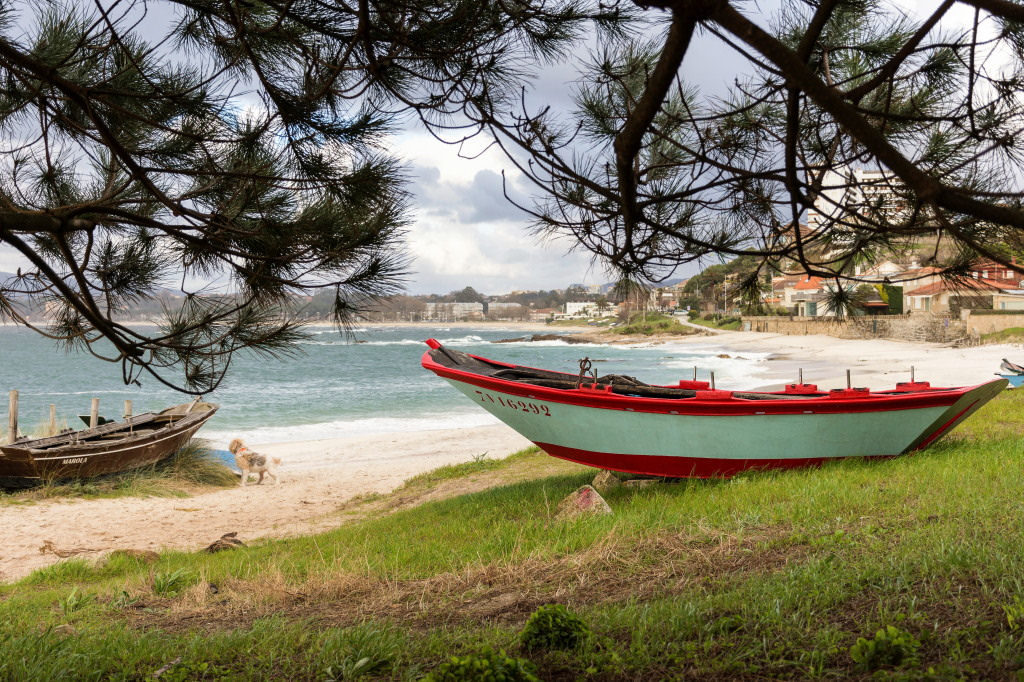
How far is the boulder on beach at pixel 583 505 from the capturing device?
5996mm

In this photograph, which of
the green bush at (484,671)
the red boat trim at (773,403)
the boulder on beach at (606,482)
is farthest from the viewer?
the boulder on beach at (606,482)

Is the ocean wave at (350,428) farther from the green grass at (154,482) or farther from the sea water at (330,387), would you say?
the green grass at (154,482)

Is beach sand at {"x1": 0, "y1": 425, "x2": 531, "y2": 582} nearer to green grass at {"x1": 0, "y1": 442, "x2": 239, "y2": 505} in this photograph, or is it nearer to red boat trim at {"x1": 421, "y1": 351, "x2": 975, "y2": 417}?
green grass at {"x1": 0, "y1": 442, "x2": 239, "y2": 505}

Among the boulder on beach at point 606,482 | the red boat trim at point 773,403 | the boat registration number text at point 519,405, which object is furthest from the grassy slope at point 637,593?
the boulder on beach at point 606,482

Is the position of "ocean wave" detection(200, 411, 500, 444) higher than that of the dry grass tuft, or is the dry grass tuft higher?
the dry grass tuft

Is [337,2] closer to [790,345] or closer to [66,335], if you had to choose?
[66,335]

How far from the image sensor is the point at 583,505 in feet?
20.1

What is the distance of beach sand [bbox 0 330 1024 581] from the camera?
9.02 meters

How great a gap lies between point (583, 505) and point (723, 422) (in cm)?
162

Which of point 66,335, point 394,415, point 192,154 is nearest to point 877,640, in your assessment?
point 192,154

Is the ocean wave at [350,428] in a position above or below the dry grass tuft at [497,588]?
below

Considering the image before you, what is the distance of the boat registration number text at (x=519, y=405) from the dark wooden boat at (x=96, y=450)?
26.3 ft

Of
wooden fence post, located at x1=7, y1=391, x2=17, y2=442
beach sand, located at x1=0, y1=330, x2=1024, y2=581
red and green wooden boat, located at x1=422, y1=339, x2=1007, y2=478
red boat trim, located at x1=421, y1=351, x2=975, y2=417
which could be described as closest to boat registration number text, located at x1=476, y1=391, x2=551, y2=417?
red and green wooden boat, located at x1=422, y1=339, x2=1007, y2=478

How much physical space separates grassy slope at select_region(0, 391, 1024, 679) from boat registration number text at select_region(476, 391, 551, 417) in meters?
1.15
